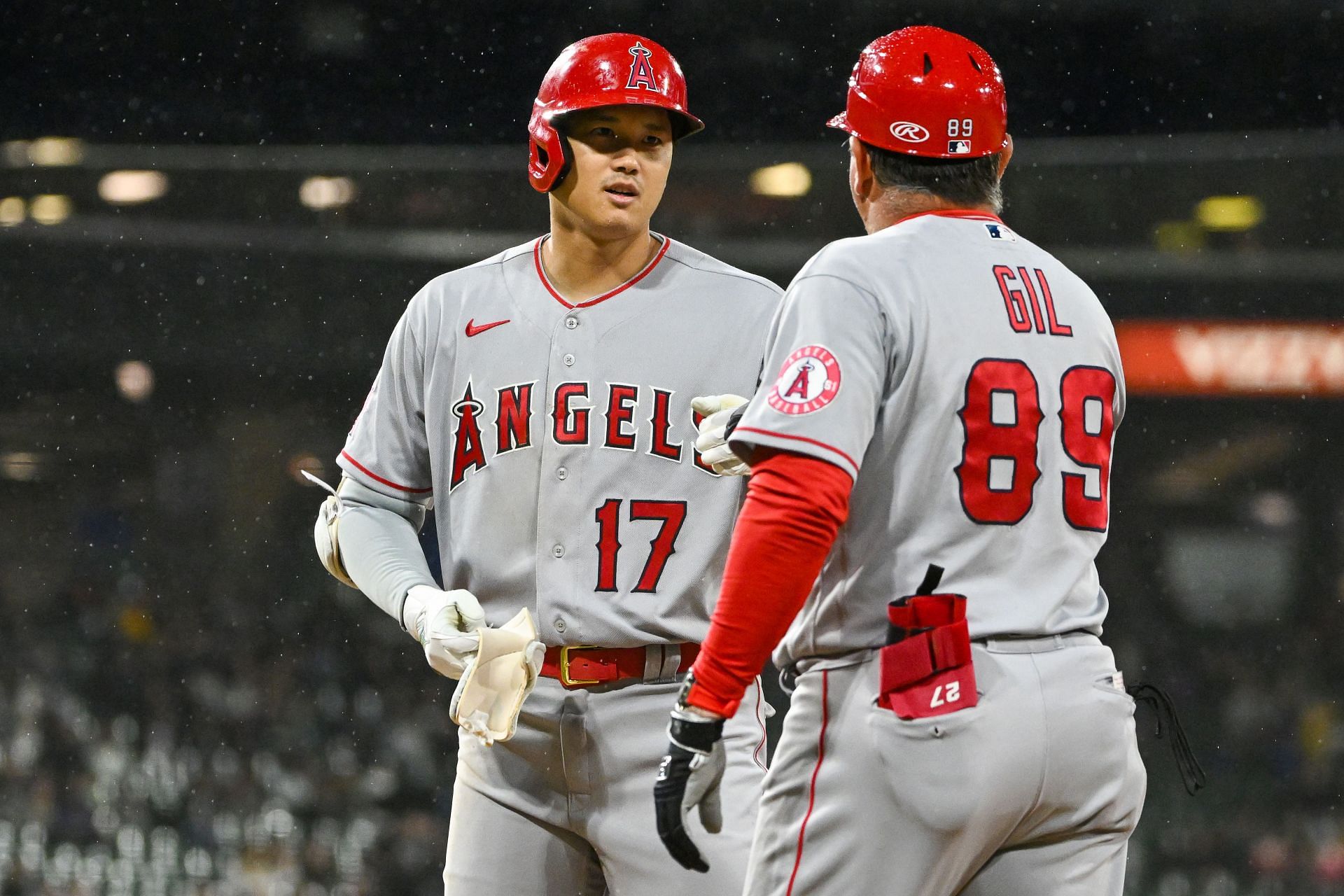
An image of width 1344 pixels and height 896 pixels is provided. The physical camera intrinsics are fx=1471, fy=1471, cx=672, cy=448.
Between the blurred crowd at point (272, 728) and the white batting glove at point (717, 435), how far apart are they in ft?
7.95

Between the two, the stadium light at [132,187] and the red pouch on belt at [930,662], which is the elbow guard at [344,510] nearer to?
the red pouch on belt at [930,662]

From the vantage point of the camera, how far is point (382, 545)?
71.7 inches

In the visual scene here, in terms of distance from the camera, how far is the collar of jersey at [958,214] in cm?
146

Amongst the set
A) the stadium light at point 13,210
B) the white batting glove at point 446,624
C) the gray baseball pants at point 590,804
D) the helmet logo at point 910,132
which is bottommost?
the gray baseball pants at point 590,804

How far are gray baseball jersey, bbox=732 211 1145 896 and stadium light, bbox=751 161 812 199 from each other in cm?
252

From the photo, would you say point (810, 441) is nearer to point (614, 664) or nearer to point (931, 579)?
point (931, 579)

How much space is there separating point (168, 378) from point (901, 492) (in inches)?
122

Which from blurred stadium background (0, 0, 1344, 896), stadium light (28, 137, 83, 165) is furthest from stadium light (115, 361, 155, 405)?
stadium light (28, 137, 83, 165)

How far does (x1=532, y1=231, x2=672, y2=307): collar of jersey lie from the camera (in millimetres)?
1803

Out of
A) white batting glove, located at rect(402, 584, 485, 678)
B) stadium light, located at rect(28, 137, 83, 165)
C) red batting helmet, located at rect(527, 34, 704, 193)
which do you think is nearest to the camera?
white batting glove, located at rect(402, 584, 485, 678)

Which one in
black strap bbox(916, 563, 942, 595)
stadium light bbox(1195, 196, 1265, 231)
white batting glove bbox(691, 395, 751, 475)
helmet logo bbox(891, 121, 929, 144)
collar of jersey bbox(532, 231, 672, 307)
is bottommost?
black strap bbox(916, 563, 942, 595)

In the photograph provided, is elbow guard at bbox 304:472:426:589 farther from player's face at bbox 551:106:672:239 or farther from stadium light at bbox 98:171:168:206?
stadium light at bbox 98:171:168:206

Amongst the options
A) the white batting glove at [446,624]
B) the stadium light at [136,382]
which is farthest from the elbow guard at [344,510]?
the stadium light at [136,382]

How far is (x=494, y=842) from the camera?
5.65ft
